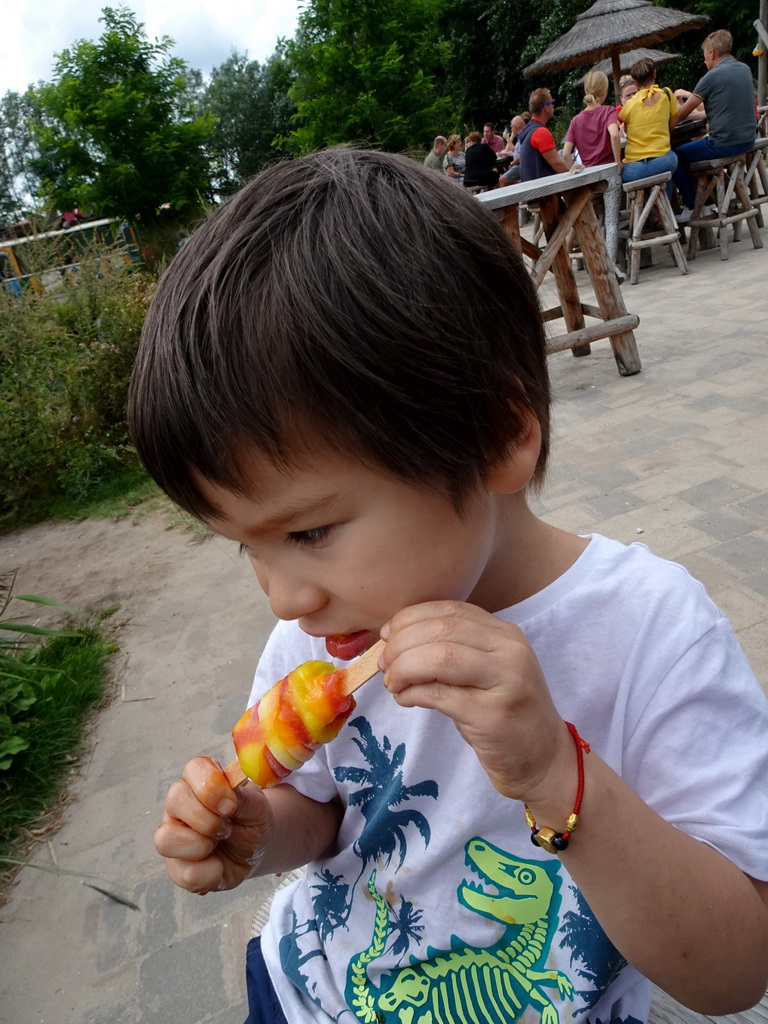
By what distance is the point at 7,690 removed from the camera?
2.98 metres

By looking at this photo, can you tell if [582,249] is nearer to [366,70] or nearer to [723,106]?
[723,106]

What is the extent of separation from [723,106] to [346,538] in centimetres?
806

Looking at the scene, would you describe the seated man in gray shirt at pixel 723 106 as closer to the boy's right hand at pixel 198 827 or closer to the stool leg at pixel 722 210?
the stool leg at pixel 722 210

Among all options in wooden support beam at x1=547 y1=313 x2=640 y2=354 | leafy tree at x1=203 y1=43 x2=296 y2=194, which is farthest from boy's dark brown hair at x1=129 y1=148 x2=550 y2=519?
leafy tree at x1=203 y1=43 x2=296 y2=194

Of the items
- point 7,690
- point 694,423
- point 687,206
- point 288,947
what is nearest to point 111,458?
point 7,690

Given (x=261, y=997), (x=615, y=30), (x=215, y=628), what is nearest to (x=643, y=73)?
(x=615, y=30)

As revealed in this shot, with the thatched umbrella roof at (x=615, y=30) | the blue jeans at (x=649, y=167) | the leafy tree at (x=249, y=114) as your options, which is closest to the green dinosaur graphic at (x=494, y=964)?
the blue jeans at (x=649, y=167)

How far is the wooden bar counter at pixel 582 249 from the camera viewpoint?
4648mm

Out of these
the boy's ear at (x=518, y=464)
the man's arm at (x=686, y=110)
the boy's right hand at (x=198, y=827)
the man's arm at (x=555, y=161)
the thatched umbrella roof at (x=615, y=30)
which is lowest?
the boy's right hand at (x=198, y=827)

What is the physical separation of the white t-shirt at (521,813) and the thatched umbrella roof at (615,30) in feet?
35.4

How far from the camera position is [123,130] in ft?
65.7

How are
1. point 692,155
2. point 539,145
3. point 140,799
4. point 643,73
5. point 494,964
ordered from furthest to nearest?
point 539,145, point 692,155, point 643,73, point 140,799, point 494,964

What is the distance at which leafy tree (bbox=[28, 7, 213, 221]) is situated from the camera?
19.4 metres

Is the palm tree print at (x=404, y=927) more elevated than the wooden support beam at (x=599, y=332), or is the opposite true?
the wooden support beam at (x=599, y=332)
